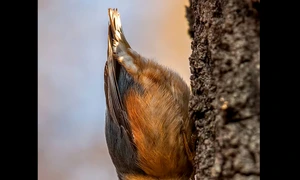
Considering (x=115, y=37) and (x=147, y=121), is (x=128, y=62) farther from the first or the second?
(x=147, y=121)

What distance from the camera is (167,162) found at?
1.71 meters

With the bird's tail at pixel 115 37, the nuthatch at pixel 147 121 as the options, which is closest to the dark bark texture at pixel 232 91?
the nuthatch at pixel 147 121

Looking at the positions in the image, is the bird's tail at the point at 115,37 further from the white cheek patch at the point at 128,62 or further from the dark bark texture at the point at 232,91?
the dark bark texture at the point at 232,91

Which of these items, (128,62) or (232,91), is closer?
(232,91)

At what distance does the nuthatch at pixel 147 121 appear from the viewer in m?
1.71

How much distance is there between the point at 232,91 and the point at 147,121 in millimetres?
604

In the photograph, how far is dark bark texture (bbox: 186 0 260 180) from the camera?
45.4 inches

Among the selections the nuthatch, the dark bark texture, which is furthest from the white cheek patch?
the dark bark texture

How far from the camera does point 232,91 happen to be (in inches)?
47.3

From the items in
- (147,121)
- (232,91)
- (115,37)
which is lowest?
(147,121)

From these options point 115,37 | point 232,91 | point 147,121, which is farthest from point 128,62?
point 232,91

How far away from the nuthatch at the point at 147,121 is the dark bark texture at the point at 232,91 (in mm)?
339
